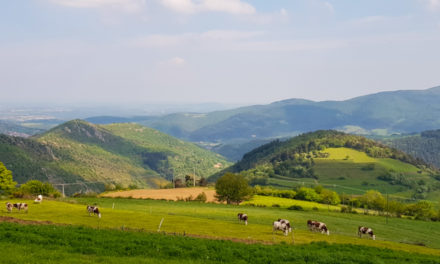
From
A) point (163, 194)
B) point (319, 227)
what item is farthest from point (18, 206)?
point (163, 194)

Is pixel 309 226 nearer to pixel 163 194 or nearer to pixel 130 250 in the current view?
pixel 130 250

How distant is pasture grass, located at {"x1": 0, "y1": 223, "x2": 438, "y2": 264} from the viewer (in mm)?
24156

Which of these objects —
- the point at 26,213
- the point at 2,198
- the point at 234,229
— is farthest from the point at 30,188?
the point at 234,229

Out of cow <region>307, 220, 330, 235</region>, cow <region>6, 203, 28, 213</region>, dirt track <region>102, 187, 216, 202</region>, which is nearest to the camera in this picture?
cow <region>6, 203, 28, 213</region>

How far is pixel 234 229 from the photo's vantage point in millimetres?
47000

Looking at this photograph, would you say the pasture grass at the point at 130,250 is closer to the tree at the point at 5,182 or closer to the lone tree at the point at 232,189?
the tree at the point at 5,182

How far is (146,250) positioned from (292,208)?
7498 cm

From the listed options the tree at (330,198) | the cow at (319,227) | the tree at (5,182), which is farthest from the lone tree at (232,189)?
the cow at (319,227)

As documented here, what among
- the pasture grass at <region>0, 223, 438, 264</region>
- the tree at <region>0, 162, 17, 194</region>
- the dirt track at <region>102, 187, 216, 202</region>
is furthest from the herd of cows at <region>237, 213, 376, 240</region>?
the tree at <region>0, 162, 17, 194</region>

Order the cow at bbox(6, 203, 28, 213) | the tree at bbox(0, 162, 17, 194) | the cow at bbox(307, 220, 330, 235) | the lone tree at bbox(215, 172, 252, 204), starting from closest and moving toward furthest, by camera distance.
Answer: the cow at bbox(6, 203, 28, 213), the cow at bbox(307, 220, 330, 235), the tree at bbox(0, 162, 17, 194), the lone tree at bbox(215, 172, 252, 204)

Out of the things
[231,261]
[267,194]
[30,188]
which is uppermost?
[231,261]

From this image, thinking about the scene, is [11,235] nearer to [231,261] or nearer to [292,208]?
[231,261]

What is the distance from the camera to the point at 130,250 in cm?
2661

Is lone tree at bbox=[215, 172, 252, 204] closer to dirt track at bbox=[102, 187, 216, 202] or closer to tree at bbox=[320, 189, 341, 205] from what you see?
dirt track at bbox=[102, 187, 216, 202]
